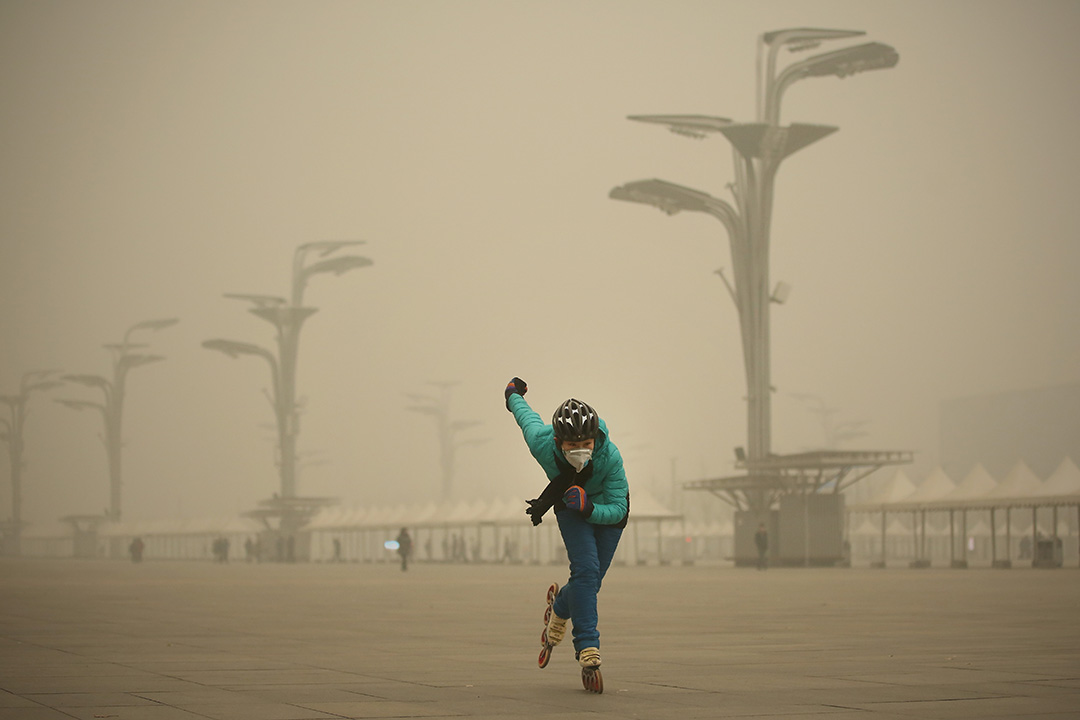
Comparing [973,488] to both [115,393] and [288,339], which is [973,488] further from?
[115,393]

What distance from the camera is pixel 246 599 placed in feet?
72.9

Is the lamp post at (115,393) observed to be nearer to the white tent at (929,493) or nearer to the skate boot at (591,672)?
the white tent at (929,493)

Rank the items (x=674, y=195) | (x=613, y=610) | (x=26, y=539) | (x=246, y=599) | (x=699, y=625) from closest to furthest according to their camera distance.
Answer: (x=699, y=625)
(x=613, y=610)
(x=246, y=599)
(x=674, y=195)
(x=26, y=539)

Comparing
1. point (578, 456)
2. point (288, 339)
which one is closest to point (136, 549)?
point (288, 339)

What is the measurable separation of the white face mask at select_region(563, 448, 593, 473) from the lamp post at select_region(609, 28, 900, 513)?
135ft

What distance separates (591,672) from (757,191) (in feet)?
143

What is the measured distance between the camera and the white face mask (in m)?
8.76

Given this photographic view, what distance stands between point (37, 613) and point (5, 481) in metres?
92.4

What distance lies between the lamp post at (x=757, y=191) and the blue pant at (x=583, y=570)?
4087cm

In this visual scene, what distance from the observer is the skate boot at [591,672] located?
330 inches

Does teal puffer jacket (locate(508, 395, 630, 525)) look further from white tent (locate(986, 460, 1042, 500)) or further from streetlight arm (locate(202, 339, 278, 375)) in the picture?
streetlight arm (locate(202, 339, 278, 375))

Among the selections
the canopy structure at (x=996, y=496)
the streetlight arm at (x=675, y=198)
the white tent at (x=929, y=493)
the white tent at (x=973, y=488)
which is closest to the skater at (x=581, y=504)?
the canopy structure at (x=996, y=496)

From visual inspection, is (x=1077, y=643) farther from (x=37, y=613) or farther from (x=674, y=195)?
(x=674, y=195)

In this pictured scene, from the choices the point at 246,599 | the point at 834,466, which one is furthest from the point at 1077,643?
the point at 834,466
